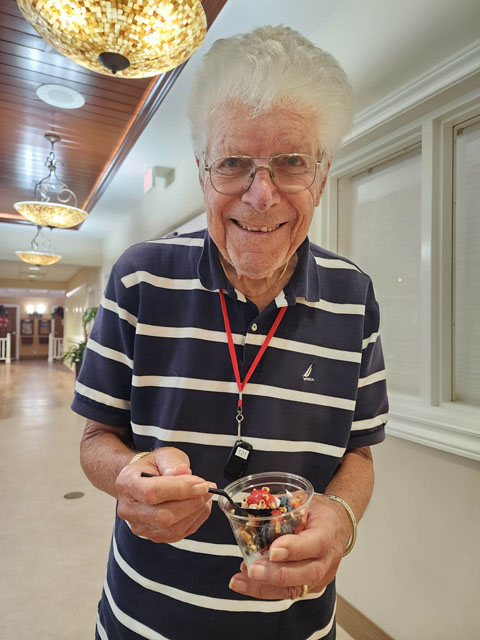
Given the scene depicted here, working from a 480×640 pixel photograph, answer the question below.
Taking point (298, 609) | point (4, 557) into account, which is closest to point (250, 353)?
point (298, 609)

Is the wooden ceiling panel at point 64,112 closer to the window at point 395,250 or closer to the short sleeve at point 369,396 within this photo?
the window at point 395,250

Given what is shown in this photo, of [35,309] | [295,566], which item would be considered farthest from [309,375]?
[35,309]

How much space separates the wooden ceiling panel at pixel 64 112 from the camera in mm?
2871

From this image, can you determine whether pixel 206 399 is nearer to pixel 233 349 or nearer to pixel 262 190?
pixel 233 349

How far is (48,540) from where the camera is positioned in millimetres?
3102

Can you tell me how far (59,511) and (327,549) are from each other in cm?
354

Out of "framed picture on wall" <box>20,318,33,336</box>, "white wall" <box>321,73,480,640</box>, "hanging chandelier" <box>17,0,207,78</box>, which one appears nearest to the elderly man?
"white wall" <box>321,73,480,640</box>

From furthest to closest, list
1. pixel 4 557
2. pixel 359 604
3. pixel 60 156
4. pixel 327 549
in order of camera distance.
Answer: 1. pixel 60 156
2. pixel 4 557
3. pixel 359 604
4. pixel 327 549

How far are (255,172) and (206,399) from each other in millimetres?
463

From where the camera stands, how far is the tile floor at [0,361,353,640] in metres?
2.37

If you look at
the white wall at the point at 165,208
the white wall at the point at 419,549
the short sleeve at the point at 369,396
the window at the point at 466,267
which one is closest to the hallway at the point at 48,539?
the white wall at the point at 419,549

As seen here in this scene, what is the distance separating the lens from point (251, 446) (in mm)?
837

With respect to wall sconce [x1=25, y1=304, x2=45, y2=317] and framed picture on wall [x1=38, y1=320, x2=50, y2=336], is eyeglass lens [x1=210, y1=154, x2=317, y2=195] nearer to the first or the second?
framed picture on wall [x1=38, y1=320, x2=50, y2=336]

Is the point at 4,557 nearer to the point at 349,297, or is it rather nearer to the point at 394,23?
the point at 349,297
